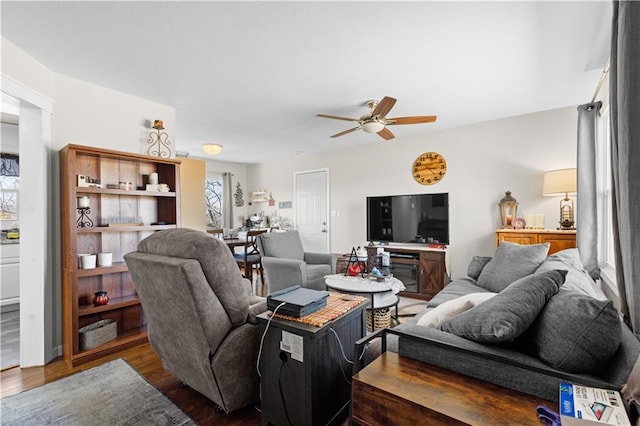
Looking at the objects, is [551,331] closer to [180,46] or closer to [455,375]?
[455,375]

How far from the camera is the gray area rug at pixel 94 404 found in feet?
5.51

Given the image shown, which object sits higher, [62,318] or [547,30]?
[547,30]

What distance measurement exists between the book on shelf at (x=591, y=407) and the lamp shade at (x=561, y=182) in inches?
119

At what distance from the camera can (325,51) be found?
7.30ft

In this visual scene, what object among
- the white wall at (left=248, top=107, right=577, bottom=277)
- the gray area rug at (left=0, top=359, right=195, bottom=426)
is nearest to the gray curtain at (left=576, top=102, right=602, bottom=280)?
the white wall at (left=248, top=107, right=577, bottom=277)

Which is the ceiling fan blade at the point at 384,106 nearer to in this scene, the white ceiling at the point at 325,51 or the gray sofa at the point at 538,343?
the white ceiling at the point at 325,51

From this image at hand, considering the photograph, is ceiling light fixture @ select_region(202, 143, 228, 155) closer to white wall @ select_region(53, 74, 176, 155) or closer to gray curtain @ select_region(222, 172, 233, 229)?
white wall @ select_region(53, 74, 176, 155)

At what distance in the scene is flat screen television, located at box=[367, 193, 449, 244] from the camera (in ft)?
13.8

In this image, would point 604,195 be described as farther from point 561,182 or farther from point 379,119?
point 379,119

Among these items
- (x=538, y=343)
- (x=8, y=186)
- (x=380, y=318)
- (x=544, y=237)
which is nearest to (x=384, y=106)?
(x=380, y=318)

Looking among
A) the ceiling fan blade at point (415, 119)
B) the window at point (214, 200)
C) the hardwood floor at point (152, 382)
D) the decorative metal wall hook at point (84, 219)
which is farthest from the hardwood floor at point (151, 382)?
the window at point (214, 200)

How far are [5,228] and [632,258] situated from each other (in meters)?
5.91

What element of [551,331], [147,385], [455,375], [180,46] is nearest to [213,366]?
[147,385]

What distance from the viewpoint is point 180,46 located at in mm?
2152
